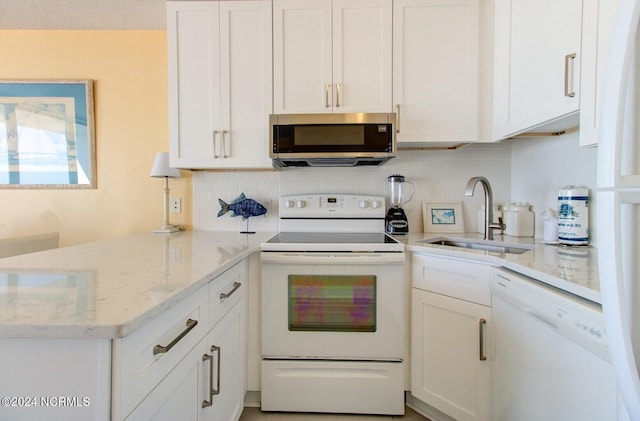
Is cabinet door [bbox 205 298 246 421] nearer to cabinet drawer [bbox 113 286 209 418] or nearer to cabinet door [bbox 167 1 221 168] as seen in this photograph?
cabinet drawer [bbox 113 286 209 418]

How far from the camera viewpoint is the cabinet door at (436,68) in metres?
1.70

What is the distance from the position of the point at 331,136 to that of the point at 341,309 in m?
0.92

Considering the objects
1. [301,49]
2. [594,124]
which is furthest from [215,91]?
[594,124]

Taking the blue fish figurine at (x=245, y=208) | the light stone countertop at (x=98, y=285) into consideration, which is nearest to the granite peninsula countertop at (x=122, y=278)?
the light stone countertop at (x=98, y=285)

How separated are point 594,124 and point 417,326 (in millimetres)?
1086

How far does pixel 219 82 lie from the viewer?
177 cm

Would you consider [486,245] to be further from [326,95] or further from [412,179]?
[326,95]

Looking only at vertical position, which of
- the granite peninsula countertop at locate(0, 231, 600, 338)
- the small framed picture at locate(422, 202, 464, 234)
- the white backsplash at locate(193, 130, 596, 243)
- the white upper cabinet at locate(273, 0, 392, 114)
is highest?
the white upper cabinet at locate(273, 0, 392, 114)

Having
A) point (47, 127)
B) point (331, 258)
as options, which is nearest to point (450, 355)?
point (331, 258)

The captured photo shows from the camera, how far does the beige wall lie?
2.12m

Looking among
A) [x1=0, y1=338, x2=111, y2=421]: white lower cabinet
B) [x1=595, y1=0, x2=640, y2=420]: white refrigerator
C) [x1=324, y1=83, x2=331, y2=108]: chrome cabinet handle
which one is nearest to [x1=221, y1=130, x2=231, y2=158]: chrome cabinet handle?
[x1=324, y1=83, x2=331, y2=108]: chrome cabinet handle

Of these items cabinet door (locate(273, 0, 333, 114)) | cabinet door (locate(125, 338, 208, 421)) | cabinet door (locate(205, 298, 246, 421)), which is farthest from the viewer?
cabinet door (locate(273, 0, 333, 114))

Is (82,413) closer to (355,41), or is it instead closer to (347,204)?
(347,204)

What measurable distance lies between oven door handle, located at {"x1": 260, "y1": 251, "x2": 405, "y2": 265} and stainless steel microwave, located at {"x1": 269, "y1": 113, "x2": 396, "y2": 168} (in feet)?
1.77
